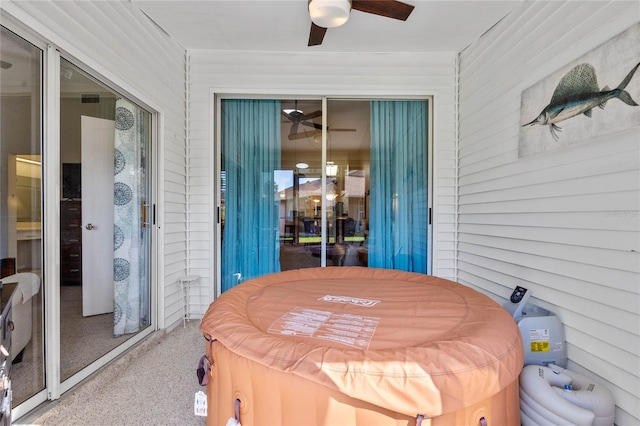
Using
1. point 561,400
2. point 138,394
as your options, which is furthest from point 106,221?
point 561,400

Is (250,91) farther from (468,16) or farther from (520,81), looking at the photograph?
(520,81)

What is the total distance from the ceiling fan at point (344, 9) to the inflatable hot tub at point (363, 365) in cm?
193

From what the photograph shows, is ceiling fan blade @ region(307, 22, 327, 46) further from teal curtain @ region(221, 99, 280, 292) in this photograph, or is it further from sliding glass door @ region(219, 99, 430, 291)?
teal curtain @ region(221, 99, 280, 292)

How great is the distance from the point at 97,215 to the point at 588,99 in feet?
11.8

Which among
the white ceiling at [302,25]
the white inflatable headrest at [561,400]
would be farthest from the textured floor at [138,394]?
the white ceiling at [302,25]

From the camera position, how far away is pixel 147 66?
95.3 inches

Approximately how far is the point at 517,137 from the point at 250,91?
2545 mm

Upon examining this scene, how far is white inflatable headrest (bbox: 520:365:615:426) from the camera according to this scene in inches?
48.2

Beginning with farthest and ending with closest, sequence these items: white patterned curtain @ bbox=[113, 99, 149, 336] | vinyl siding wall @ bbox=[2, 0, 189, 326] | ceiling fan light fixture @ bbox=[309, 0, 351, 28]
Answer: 1. white patterned curtain @ bbox=[113, 99, 149, 336]
2. ceiling fan light fixture @ bbox=[309, 0, 351, 28]
3. vinyl siding wall @ bbox=[2, 0, 189, 326]

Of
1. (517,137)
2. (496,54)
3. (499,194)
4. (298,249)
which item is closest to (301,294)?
(298,249)

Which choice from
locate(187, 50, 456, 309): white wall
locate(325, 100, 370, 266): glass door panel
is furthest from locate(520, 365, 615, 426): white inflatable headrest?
locate(187, 50, 456, 309): white wall

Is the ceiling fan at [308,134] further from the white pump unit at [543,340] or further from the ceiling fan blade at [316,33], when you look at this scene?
the white pump unit at [543,340]

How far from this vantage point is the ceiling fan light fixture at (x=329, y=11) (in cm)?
184

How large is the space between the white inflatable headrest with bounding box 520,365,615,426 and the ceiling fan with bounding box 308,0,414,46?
238cm
